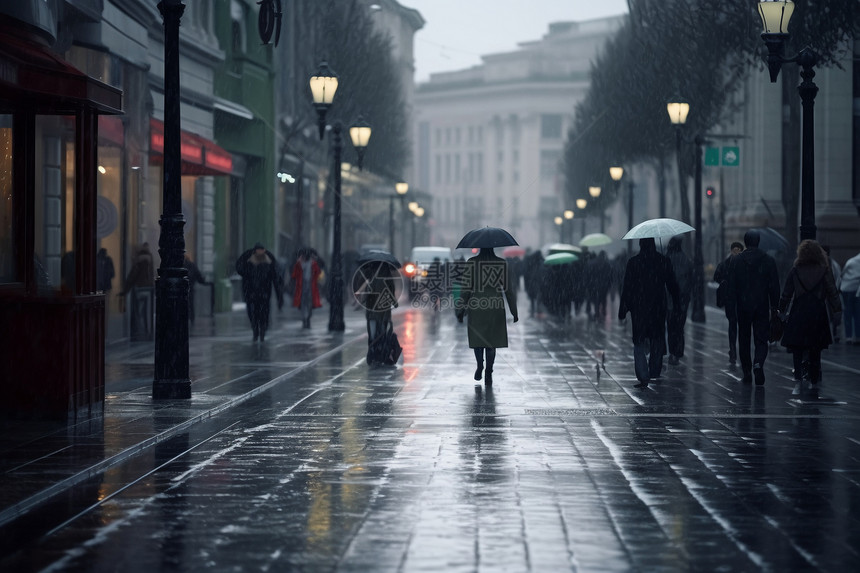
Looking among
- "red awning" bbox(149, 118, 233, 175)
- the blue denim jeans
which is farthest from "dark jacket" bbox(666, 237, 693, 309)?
"red awning" bbox(149, 118, 233, 175)

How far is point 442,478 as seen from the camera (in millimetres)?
9570

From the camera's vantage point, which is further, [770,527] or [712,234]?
[712,234]

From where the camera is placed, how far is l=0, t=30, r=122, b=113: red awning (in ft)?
37.7

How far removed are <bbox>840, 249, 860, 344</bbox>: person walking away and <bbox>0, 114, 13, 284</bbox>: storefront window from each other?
1537cm

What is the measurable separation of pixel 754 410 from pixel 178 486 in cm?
672

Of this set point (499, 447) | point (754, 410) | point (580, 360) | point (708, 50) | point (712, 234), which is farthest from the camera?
point (712, 234)

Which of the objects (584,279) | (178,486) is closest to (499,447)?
(178,486)

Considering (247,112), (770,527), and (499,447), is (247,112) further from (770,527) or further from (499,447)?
(770,527)

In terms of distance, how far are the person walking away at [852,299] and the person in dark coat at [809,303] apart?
869 cm

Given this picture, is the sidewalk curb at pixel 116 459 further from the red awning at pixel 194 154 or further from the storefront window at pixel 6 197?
the red awning at pixel 194 154

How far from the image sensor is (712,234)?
1994 inches

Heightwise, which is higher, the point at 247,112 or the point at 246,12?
the point at 246,12

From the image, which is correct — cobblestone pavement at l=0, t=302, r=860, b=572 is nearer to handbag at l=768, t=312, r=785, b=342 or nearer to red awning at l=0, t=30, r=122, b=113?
handbag at l=768, t=312, r=785, b=342

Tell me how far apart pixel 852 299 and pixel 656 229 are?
318 inches
